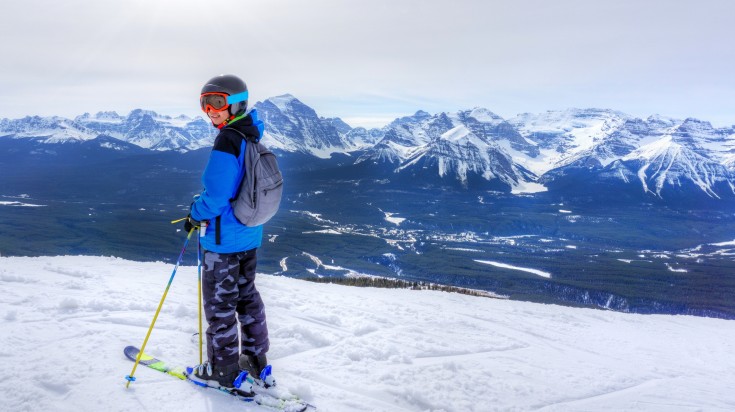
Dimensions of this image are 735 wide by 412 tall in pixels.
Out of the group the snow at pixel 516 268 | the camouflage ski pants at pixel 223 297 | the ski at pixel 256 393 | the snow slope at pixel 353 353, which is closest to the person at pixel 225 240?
the camouflage ski pants at pixel 223 297

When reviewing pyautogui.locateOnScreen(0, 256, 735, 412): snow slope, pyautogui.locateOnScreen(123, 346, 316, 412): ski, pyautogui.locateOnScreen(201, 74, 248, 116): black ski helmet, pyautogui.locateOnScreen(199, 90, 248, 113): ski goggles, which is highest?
pyautogui.locateOnScreen(201, 74, 248, 116): black ski helmet

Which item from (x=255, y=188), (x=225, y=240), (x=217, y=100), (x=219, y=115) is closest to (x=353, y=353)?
(x=225, y=240)

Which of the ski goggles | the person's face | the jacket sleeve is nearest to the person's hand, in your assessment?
the jacket sleeve

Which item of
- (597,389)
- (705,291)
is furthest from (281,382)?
(705,291)

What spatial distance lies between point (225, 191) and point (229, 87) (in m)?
1.42

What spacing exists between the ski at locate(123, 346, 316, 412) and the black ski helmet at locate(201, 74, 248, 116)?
3.62m

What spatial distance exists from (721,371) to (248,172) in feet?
37.6

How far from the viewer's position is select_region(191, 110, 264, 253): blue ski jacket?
17.5 ft

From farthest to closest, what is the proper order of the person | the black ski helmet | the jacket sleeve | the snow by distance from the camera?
1. the snow
2. the black ski helmet
3. the person
4. the jacket sleeve

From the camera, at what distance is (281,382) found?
20.1ft

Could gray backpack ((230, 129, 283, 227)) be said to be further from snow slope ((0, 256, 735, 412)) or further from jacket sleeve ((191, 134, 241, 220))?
snow slope ((0, 256, 735, 412))

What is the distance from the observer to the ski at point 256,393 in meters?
5.35

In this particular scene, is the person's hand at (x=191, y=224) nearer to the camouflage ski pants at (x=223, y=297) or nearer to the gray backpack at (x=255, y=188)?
the camouflage ski pants at (x=223, y=297)

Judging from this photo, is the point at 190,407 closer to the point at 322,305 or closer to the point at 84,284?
the point at 322,305
